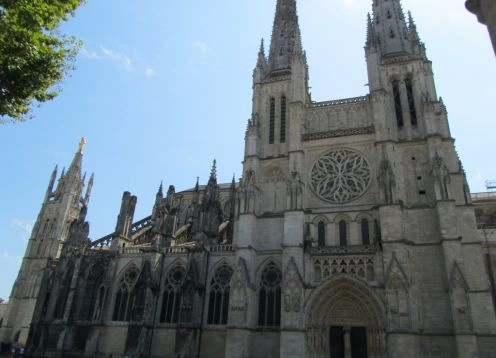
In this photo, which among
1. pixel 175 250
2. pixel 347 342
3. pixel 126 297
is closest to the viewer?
pixel 347 342

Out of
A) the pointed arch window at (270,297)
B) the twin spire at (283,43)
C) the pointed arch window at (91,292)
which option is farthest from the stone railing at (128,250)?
the twin spire at (283,43)

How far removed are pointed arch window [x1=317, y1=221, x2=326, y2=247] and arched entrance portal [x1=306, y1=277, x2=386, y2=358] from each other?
2704 mm

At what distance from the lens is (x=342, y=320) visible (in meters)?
19.8

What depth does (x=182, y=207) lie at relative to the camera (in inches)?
1495

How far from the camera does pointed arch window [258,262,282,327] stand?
21.3 m

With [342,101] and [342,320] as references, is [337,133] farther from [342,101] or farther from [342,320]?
[342,320]

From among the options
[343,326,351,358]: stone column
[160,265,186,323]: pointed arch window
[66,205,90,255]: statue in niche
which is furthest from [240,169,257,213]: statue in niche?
[66,205,90,255]: statue in niche

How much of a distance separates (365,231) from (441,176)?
505 cm

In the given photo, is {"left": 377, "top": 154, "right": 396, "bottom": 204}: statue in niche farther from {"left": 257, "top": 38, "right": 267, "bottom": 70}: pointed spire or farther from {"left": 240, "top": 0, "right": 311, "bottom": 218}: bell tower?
{"left": 257, "top": 38, "right": 267, "bottom": 70}: pointed spire

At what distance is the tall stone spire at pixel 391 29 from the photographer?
1085 inches

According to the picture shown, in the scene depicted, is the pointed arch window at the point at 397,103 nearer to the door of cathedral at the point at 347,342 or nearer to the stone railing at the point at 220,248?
the door of cathedral at the point at 347,342

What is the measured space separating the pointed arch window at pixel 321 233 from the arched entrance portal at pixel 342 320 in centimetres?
270

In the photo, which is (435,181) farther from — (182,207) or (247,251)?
(182,207)

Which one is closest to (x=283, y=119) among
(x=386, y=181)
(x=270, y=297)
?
(x=386, y=181)
